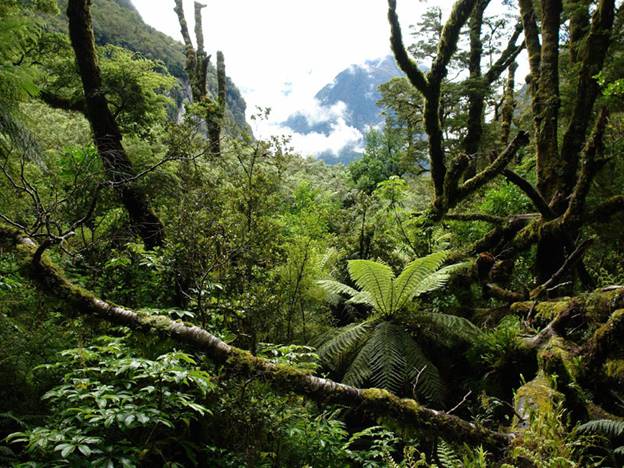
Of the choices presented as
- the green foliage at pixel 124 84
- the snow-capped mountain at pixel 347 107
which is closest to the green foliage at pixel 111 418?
the green foliage at pixel 124 84

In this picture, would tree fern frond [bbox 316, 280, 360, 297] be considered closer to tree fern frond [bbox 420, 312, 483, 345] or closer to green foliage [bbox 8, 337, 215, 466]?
tree fern frond [bbox 420, 312, 483, 345]

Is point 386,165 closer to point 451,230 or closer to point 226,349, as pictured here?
point 451,230

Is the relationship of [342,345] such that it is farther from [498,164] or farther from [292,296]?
[498,164]

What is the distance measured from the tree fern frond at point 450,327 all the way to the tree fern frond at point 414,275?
0.34 meters

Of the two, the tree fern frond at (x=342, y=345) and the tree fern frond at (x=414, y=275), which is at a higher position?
the tree fern frond at (x=414, y=275)

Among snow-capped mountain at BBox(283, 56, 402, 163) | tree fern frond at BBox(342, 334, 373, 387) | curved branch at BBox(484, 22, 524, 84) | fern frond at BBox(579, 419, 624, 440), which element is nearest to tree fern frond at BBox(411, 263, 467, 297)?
tree fern frond at BBox(342, 334, 373, 387)

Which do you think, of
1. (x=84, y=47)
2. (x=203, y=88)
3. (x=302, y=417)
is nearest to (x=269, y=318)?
(x=302, y=417)

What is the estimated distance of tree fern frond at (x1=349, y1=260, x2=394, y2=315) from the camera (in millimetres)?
5320

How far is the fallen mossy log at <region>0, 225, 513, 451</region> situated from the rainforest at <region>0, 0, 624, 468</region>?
0.05 ft

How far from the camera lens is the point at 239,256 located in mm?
5234

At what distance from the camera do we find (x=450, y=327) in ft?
16.8

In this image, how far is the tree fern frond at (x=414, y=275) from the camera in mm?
5305

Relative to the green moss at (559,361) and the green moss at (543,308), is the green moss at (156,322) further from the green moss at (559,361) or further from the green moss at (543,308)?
the green moss at (543,308)

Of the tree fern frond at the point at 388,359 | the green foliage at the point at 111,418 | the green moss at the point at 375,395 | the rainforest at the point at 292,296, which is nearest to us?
the green foliage at the point at 111,418
